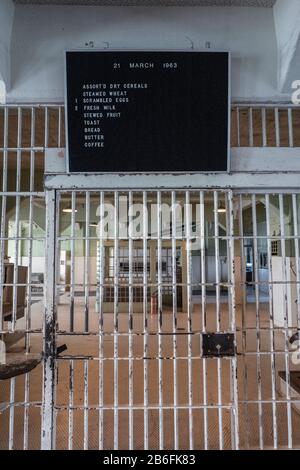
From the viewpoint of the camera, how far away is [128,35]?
2736 millimetres

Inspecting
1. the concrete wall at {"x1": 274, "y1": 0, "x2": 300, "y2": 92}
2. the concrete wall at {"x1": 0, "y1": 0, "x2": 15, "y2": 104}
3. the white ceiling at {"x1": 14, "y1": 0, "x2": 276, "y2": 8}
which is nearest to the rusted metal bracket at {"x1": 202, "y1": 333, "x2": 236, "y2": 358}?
the concrete wall at {"x1": 274, "y1": 0, "x2": 300, "y2": 92}

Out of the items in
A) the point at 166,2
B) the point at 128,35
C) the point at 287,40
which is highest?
the point at 166,2

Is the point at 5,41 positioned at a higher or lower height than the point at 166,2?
lower

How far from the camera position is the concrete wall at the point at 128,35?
2734 millimetres

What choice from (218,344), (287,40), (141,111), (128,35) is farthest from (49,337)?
(287,40)

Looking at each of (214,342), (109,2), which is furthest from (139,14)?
(214,342)

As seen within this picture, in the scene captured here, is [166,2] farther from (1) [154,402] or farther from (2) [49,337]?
(1) [154,402]

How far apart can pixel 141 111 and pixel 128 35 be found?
2.04ft

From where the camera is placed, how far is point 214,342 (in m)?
2.57

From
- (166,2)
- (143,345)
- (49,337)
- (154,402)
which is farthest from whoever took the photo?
(143,345)

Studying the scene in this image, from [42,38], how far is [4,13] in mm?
293

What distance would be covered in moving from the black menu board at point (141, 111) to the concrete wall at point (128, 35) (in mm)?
173

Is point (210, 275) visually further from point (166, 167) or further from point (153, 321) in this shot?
point (166, 167)

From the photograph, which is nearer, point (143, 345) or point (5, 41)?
point (5, 41)
